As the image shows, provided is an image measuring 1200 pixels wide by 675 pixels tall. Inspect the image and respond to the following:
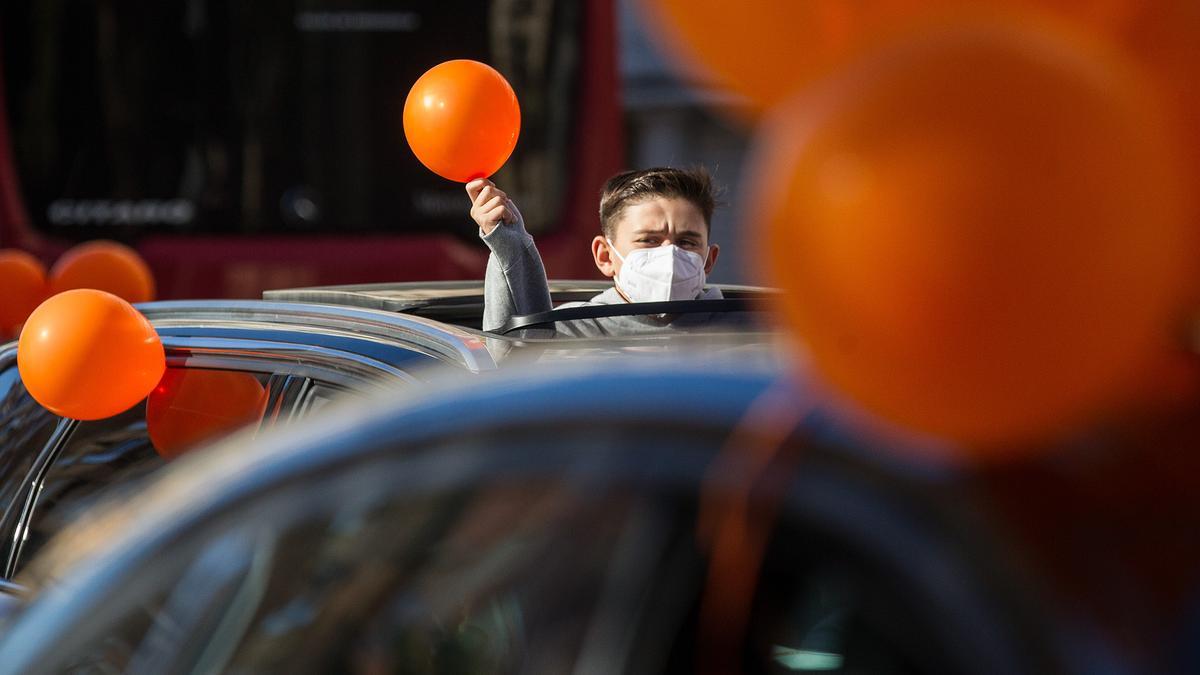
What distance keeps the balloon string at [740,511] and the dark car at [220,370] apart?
113cm

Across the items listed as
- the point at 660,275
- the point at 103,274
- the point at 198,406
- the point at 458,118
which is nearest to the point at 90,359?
the point at 198,406

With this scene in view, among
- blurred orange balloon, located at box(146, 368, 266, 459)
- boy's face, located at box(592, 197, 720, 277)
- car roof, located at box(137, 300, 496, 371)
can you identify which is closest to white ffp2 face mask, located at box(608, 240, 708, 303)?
boy's face, located at box(592, 197, 720, 277)

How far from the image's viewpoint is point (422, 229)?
8688 mm

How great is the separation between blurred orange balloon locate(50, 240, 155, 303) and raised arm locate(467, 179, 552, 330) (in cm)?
260

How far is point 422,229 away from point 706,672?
299 inches

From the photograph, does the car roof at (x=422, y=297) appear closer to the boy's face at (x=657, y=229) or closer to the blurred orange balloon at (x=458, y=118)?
the boy's face at (x=657, y=229)

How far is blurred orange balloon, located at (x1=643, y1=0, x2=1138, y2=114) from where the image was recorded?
1.14 metres

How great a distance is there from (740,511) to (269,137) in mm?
7769

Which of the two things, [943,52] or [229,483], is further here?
[229,483]

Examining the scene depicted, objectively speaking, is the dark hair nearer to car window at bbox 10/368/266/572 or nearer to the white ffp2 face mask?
the white ffp2 face mask

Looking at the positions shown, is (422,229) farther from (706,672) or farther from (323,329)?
(706,672)

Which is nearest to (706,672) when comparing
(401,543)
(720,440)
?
(720,440)

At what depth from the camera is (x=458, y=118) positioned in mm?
2508

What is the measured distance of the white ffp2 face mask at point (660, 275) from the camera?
3336mm
